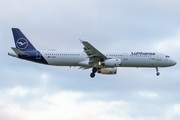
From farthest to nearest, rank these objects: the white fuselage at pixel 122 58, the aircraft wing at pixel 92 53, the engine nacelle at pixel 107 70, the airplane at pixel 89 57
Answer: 1. the engine nacelle at pixel 107 70
2. the white fuselage at pixel 122 58
3. the airplane at pixel 89 57
4. the aircraft wing at pixel 92 53

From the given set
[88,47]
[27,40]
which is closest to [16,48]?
[27,40]

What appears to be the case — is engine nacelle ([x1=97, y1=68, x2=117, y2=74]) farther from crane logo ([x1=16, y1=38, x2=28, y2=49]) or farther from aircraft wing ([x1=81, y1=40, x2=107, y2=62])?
crane logo ([x1=16, y1=38, x2=28, y2=49])

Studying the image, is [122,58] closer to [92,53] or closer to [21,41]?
[92,53]

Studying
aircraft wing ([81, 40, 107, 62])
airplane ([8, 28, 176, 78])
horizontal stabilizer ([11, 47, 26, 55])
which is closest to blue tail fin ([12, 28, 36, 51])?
airplane ([8, 28, 176, 78])

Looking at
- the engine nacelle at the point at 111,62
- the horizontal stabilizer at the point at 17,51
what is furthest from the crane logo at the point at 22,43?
the engine nacelle at the point at 111,62

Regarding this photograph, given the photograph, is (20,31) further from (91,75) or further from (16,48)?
(91,75)

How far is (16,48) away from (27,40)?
3.51 meters

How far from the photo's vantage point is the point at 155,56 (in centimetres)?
11256

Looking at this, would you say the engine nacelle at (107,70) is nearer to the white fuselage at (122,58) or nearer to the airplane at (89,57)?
the airplane at (89,57)

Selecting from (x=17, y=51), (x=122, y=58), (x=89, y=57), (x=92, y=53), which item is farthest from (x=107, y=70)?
(x=17, y=51)

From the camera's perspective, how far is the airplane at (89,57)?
356ft

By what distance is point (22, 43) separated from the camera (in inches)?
4338

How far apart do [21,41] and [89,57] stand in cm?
1034

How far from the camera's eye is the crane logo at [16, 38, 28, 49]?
361 feet
